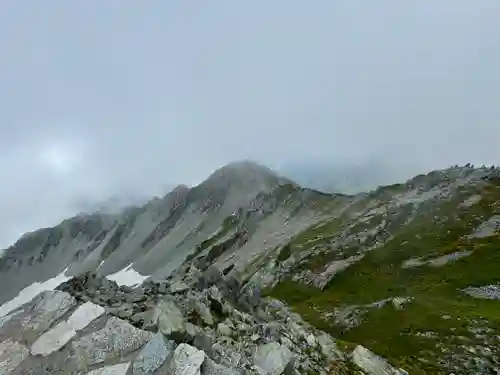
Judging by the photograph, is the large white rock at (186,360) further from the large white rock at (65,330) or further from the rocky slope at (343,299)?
the large white rock at (65,330)

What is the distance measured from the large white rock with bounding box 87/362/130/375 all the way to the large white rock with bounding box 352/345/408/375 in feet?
44.3

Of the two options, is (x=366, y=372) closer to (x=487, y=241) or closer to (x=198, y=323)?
(x=198, y=323)

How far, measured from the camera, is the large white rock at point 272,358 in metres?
23.6

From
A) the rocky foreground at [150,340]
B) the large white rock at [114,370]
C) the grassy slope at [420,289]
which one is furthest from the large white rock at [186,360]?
the grassy slope at [420,289]

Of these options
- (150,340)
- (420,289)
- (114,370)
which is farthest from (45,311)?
(420,289)

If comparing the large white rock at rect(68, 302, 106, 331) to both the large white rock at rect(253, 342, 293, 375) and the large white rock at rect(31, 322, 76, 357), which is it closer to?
the large white rock at rect(31, 322, 76, 357)

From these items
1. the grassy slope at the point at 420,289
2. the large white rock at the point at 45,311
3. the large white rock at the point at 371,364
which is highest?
the large white rock at the point at 45,311

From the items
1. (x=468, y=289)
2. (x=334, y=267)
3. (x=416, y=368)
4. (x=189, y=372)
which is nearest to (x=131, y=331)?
(x=189, y=372)

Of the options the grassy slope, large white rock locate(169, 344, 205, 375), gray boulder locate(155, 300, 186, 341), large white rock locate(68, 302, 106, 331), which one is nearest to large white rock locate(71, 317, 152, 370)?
large white rock locate(68, 302, 106, 331)

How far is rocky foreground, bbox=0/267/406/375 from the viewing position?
2108cm

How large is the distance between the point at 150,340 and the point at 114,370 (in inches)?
70.5

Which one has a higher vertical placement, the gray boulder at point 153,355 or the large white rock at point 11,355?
the large white rock at point 11,355

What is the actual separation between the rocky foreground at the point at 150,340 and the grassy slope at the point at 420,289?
11.7m

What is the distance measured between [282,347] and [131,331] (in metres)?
7.29
